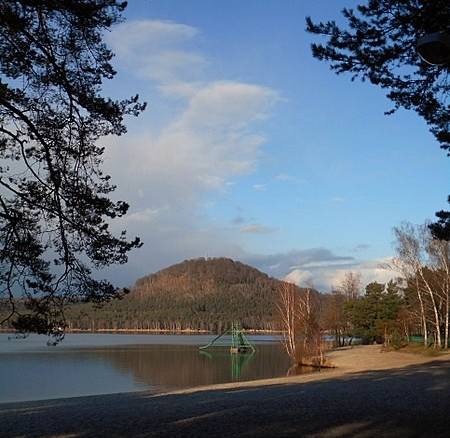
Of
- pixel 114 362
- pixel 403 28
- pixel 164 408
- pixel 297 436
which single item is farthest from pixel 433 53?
pixel 114 362

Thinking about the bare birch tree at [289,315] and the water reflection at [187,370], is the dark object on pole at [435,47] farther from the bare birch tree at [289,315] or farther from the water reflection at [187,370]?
the bare birch tree at [289,315]

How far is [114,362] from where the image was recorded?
1594 inches

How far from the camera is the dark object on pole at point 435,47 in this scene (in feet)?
18.5

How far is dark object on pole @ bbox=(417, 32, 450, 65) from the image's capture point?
5.64 metres

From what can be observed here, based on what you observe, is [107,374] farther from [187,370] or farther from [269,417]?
[269,417]

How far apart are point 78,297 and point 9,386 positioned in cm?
2103

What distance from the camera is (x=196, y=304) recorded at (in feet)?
494

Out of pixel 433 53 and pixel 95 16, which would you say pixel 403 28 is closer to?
pixel 433 53

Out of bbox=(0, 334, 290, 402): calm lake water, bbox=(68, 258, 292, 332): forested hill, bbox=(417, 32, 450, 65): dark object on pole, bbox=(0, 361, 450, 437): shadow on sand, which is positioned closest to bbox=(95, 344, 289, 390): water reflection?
bbox=(0, 334, 290, 402): calm lake water

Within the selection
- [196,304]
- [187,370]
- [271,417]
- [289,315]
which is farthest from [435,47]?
[196,304]

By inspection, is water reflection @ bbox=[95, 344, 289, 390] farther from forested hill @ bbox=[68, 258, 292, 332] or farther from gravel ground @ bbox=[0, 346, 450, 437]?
forested hill @ bbox=[68, 258, 292, 332]

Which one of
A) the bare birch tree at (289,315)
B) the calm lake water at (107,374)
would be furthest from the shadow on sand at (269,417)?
the bare birch tree at (289,315)

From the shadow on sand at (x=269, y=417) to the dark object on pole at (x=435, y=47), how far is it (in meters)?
4.48

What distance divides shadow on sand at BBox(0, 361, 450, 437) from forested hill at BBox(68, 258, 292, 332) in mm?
105011
